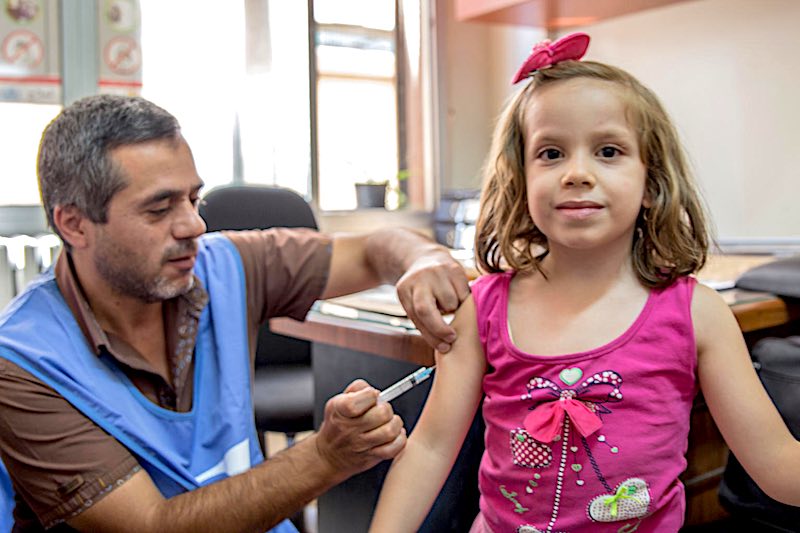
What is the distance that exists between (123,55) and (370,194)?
4.32 ft

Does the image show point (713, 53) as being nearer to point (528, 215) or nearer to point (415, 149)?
point (415, 149)

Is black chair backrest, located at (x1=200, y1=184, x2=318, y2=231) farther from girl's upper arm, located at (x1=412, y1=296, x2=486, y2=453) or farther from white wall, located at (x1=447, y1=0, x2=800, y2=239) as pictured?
girl's upper arm, located at (x1=412, y1=296, x2=486, y2=453)

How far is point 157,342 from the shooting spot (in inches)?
51.0

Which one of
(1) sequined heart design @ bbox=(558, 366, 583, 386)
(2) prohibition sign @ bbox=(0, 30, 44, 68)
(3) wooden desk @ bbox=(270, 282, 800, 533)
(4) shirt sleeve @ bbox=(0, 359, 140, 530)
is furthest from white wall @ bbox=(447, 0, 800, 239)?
(2) prohibition sign @ bbox=(0, 30, 44, 68)

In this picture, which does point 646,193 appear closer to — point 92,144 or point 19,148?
point 92,144

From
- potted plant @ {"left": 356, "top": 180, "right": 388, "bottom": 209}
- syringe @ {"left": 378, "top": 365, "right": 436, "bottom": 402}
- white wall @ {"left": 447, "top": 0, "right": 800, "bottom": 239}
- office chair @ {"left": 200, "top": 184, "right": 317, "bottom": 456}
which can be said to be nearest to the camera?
syringe @ {"left": 378, "top": 365, "right": 436, "bottom": 402}

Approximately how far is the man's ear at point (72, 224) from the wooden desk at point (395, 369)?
41 centimetres

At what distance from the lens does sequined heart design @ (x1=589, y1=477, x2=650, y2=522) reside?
36.4 inches

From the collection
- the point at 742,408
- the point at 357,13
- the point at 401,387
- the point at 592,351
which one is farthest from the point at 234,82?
the point at 742,408

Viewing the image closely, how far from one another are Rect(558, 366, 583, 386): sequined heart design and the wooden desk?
271 millimetres

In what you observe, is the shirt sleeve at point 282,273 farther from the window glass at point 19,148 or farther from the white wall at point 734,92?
the window glass at point 19,148

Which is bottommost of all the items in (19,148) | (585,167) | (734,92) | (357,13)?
(585,167)

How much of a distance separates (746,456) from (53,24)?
10.3 feet

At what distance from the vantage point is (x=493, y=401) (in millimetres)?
1001
